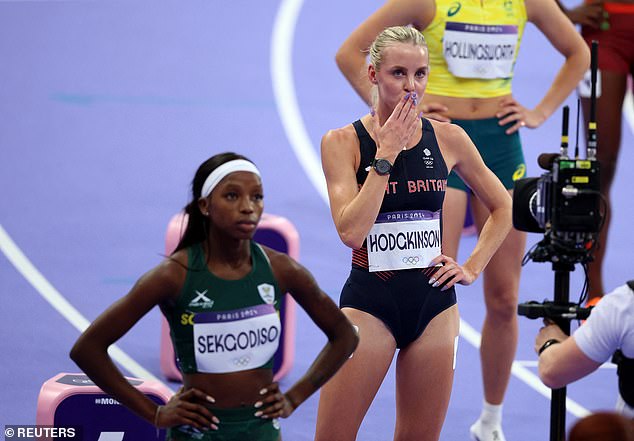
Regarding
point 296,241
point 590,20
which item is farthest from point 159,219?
point 590,20

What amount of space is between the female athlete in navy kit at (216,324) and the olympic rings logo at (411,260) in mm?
974

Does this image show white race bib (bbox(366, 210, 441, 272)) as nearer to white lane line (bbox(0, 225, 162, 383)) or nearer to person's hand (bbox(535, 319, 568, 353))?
person's hand (bbox(535, 319, 568, 353))

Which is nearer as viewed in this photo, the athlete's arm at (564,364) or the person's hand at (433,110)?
the athlete's arm at (564,364)

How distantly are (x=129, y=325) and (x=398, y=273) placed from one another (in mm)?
1349

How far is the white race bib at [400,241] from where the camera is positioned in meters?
Answer: 5.06

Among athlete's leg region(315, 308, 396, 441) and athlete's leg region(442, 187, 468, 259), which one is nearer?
athlete's leg region(315, 308, 396, 441)

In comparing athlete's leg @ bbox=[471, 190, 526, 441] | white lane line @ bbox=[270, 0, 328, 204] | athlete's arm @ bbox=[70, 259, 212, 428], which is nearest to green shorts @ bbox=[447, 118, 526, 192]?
athlete's leg @ bbox=[471, 190, 526, 441]

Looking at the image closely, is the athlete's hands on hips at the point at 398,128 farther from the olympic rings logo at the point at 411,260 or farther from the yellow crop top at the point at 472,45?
the yellow crop top at the point at 472,45

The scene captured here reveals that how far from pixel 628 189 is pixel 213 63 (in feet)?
15.9

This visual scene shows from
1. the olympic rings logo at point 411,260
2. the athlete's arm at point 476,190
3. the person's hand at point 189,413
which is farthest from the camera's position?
the athlete's arm at point 476,190

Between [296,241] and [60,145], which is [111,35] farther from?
[296,241]

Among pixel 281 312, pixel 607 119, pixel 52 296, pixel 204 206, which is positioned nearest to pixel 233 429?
pixel 204 206

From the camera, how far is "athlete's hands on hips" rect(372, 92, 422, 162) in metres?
4.88

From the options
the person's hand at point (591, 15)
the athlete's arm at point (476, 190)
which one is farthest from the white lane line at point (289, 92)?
the athlete's arm at point (476, 190)
